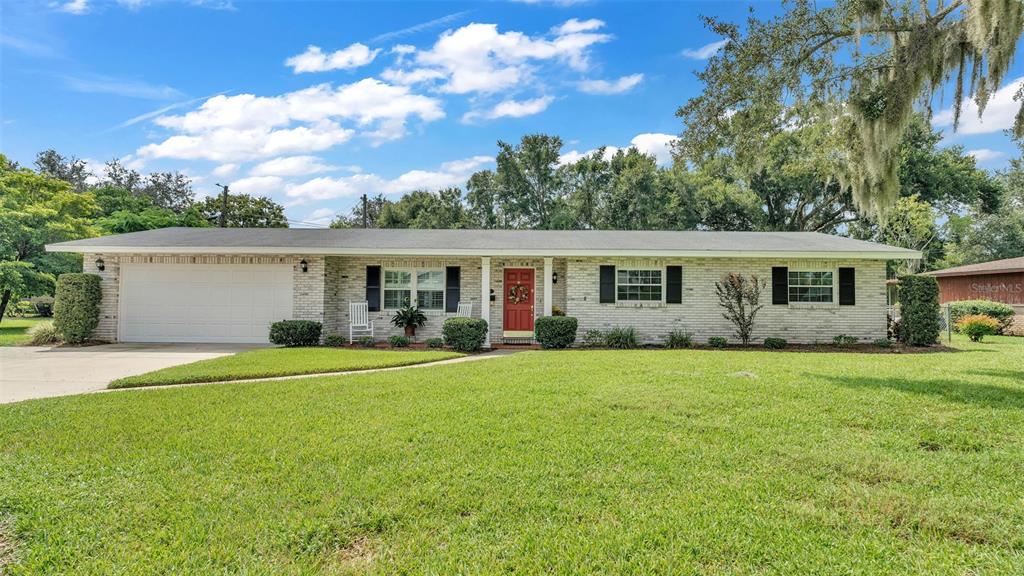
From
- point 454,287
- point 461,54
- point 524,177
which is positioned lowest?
point 454,287

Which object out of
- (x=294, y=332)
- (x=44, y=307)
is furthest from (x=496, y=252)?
(x=44, y=307)

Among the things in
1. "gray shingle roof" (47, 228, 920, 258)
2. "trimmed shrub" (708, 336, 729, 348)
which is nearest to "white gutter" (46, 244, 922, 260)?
"gray shingle roof" (47, 228, 920, 258)

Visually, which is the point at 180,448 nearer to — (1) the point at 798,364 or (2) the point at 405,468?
(2) the point at 405,468

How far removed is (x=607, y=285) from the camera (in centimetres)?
1297

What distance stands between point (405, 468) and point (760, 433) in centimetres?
308

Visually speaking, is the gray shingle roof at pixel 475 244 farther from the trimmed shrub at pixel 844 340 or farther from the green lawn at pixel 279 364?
the green lawn at pixel 279 364

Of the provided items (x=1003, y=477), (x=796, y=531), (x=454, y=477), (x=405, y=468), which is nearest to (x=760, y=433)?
(x=1003, y=477)

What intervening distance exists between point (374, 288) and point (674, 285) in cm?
776

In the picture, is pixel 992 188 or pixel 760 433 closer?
pixel 760 433

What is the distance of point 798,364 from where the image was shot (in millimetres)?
8797

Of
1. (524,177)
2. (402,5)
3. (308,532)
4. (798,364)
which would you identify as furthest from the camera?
(524,177)

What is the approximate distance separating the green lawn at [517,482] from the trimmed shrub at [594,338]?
250 inches

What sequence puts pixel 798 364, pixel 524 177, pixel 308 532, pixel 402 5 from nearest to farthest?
pixel 308 532, pixel 798 364, pixel 402 5, pixel 524 177

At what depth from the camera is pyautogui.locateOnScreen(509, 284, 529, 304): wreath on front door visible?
44.3ft
